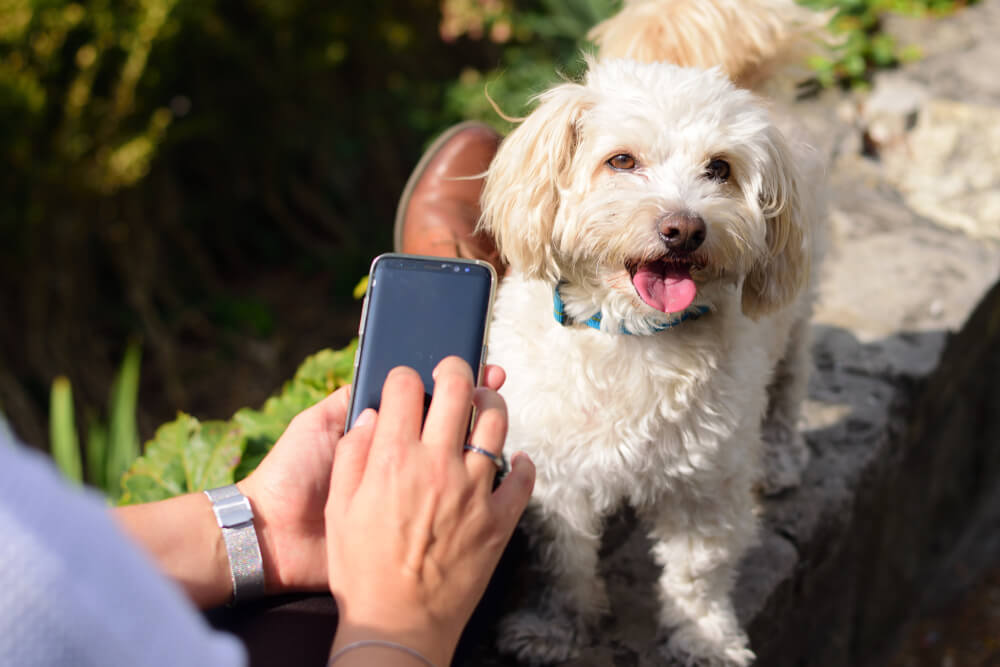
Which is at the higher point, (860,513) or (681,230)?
(681,230)

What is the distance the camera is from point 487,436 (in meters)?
1.05

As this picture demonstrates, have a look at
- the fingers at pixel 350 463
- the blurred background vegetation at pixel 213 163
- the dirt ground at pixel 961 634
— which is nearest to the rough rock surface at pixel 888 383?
the dirt ground at pixel 961 634

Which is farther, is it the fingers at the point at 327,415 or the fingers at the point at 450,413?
the fingers at the point at 327,415

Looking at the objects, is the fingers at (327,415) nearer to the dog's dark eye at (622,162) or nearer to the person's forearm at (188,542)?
the person's forearm at (188,542)

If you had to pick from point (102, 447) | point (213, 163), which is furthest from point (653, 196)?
point (213, 163)

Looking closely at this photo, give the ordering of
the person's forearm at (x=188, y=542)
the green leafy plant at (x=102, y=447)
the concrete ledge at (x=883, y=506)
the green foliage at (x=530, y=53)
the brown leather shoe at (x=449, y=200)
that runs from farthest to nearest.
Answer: the green foliage at (x=530, y=53) < the green leafy plant at (x=102, y=447) < the concrete ledge at (x=883, y=506) < the brown leather shoe at (x=449, y=200) < the person's forearm at (x=188, y=542)

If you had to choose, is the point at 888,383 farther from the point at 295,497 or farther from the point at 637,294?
the point at 295,497

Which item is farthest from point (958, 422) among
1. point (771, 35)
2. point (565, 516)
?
point (565, 516)

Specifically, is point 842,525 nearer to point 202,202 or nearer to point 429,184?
point 429,184

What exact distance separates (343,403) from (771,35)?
1462 mm

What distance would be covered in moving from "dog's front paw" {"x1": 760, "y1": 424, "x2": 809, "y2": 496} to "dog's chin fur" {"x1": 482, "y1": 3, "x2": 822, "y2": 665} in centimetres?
52

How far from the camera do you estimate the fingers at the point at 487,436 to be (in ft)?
3.35

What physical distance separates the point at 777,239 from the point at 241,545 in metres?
1.16

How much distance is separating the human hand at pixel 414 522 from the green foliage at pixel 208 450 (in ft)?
2.55
